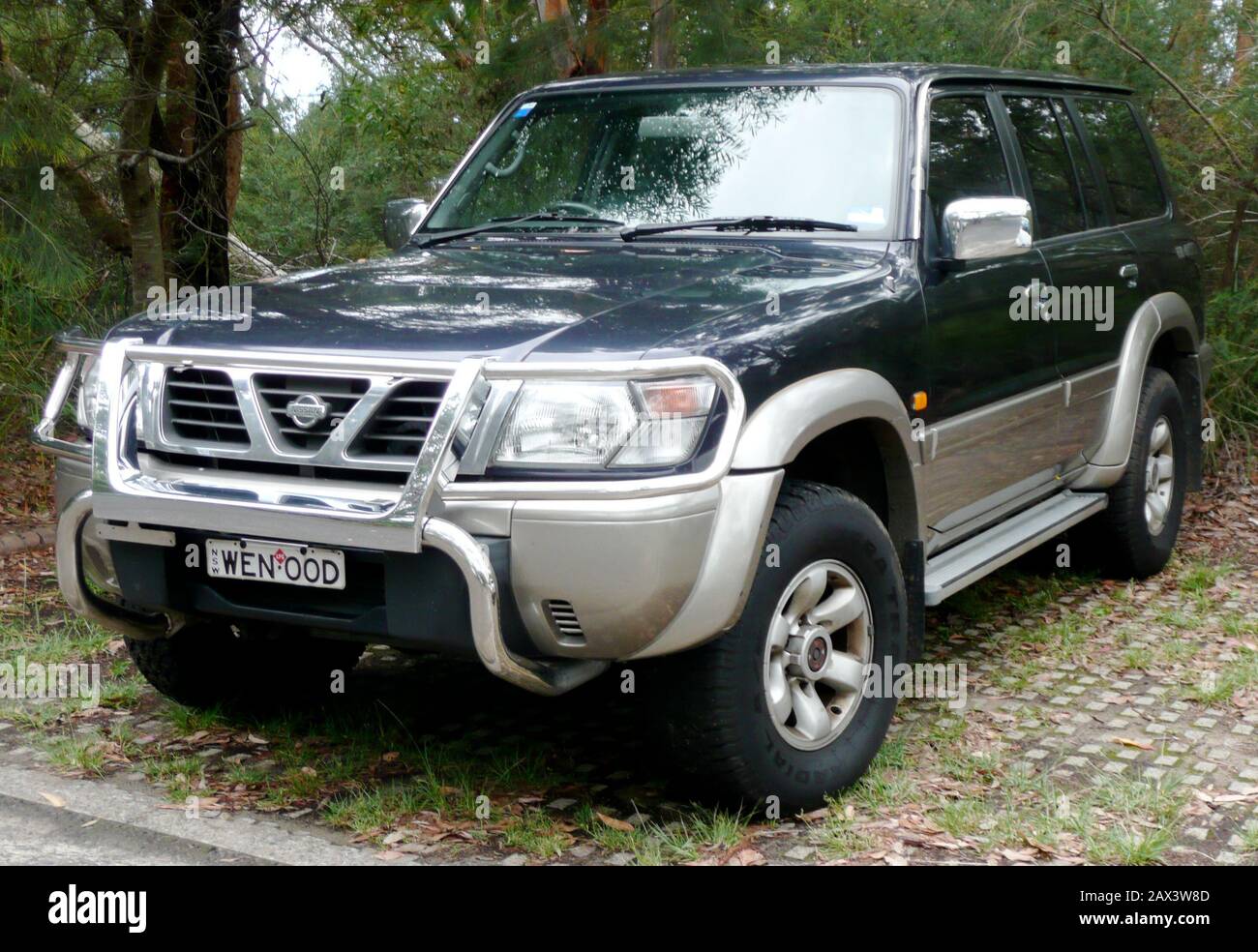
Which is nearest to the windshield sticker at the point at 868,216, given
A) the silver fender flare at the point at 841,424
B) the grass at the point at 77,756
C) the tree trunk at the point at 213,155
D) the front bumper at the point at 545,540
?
the silver fender flare at the point at 841,424

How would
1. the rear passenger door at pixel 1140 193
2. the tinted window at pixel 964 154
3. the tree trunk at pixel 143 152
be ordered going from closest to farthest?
1. the tinted window at pixel 964 154
2. the rear passenger door at pixel 1140 193
3. the tree trunk at pixel 143 152

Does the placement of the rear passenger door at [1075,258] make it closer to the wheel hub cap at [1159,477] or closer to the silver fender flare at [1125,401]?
the silver fender flare at [1125,401]

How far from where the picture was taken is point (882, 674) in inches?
157

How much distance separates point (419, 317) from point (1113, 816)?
2.23 meters

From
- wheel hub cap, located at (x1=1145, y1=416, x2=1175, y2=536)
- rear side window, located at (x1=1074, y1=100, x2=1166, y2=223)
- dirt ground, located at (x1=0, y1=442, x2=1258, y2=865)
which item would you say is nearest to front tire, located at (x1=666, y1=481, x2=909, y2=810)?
dirt ground, located at (x1=0, y1=442, x2=1258, y2=865)

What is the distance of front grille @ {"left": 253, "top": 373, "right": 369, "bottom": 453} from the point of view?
342 centimetres

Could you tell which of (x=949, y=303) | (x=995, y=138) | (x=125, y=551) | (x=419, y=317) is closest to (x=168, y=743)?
(x=125, y=551)

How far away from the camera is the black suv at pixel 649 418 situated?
3277 mm

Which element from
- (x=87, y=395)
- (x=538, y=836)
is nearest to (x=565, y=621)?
(x=538, y=836)

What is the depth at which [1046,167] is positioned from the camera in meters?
5.47

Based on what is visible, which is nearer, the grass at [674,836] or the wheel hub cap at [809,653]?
the grass at [674,836]

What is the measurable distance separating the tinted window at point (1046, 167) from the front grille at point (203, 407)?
3080 mm

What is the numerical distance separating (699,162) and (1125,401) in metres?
2.18

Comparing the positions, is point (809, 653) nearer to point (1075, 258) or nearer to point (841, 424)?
point (841, 424)
